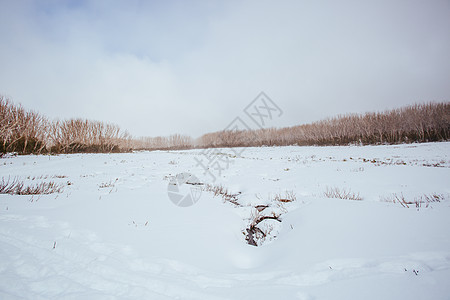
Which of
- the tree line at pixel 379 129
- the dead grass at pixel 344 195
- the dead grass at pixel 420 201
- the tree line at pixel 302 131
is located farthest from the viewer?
the tree line at pixel 379 129

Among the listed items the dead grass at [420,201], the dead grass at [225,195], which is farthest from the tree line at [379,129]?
the dead grass at [225,195]

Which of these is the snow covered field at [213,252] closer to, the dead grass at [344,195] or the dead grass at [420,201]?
the dead grass at [420,201]

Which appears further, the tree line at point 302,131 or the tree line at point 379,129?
the tree line at point 379,129

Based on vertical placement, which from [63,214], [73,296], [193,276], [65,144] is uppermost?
[65,144]

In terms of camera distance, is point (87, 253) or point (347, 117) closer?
point (87, 253)

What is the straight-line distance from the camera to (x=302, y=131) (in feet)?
106

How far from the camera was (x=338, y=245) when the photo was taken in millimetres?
2055

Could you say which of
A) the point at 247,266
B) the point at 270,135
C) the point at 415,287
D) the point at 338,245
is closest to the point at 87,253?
the point at 247,266

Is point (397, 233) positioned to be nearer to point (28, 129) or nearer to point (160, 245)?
point (160, 245)

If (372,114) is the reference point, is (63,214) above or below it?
below

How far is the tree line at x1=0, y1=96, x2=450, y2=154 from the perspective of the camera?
1355cm

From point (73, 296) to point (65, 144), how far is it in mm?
23565

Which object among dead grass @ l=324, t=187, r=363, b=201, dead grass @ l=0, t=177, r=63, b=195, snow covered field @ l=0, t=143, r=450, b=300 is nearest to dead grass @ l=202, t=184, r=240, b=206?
snow covered field @ l=0, t=143, r=450, b=300

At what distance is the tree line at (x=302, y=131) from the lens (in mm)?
13547
